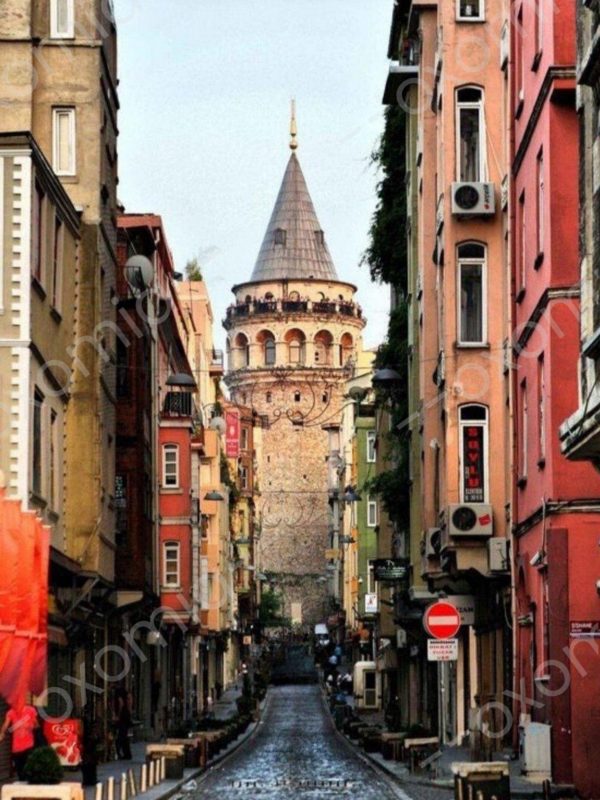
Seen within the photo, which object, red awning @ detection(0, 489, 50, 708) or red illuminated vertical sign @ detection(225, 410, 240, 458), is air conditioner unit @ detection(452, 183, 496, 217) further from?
red illuminated vertical sign @ detection(225, 410, 240, 458)

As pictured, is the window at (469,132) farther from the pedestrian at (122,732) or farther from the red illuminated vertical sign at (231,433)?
the red illuminated vertical sign at (231,433)

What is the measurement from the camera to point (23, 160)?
109 feet

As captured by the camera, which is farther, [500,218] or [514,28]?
[500,218]

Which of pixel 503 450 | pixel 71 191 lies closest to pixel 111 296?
pixel 71 191

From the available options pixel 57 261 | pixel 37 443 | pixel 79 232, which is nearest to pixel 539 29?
pixel 57 261

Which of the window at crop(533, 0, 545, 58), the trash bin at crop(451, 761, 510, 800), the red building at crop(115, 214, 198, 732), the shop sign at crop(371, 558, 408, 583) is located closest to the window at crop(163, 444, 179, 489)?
the red building at crop(115, 214, 198, 732)

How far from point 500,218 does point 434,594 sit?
494 inches

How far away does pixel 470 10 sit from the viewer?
42.0m

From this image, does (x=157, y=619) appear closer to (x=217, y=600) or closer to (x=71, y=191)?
(x=71, y=191)

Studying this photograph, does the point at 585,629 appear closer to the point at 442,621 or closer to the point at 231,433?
the point at 442,621

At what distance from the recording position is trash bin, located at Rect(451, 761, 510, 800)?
2534cm

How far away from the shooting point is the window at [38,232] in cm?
3459

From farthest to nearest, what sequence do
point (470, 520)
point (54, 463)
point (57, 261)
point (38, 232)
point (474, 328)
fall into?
point (474, 328) → point (470, 520) → point (57, 261) → point (54, 463) → point (38, 232)

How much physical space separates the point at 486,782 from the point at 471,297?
57.0 feet
